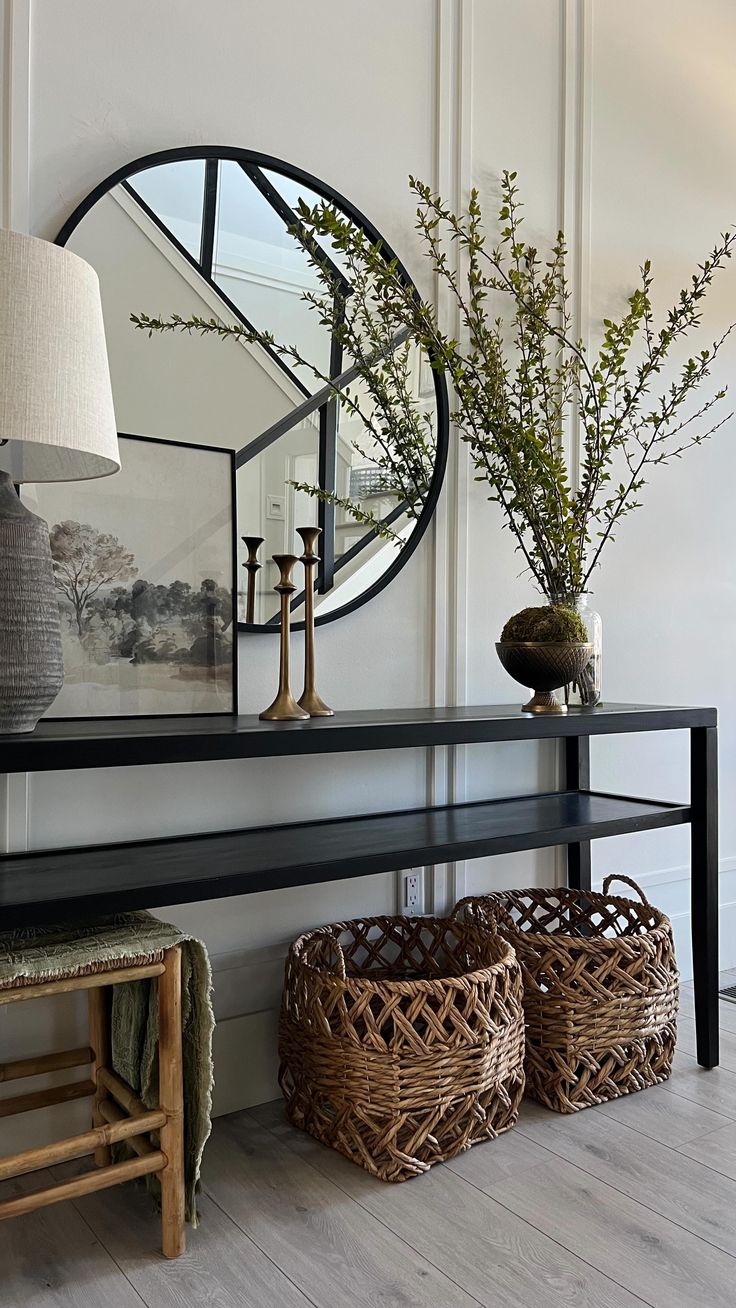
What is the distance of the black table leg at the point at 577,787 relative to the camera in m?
2.44

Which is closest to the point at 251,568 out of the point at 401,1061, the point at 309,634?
the point at 309,634

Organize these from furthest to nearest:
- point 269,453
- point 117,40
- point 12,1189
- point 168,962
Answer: point 269,453 → point 117,40 → point 12,1189 → point 168,962

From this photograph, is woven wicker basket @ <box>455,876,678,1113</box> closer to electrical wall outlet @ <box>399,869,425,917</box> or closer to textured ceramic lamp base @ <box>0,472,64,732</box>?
electrical wall outlet @ <box>399,869,425,917</box>

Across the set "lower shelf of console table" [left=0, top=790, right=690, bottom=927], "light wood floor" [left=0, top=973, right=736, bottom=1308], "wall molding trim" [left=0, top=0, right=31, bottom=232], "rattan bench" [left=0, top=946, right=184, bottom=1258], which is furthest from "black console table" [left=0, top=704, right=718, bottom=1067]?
"wall molding trim" [left=0, top=0, right=31, bottom=232]

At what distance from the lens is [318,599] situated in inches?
79.1

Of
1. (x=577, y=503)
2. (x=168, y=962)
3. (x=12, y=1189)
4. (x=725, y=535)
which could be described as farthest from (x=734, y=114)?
(x=12, y=1189)

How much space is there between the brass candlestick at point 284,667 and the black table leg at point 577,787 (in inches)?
35.6

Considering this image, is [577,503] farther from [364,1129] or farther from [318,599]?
[364,1129]

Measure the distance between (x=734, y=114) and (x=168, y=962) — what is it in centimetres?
275

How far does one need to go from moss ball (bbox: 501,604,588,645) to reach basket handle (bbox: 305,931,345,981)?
0.70m

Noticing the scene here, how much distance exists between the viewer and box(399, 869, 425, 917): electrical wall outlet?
217 centimetres

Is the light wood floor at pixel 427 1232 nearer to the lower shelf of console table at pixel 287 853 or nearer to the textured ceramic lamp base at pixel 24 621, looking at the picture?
the lower shelf of console table at pixel 287 853

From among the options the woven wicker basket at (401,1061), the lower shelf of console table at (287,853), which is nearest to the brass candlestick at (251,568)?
the lower shelf of console table at (287,853)

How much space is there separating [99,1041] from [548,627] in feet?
3.70
